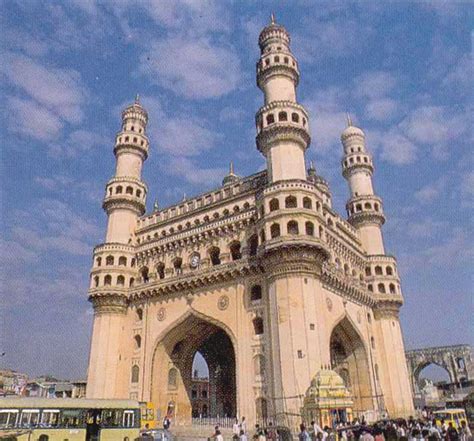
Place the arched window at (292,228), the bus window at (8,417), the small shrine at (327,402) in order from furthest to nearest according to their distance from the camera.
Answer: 1. the arched window at (292,228)
2. the small shrine at (327,402)
3. the bus window at (8,417)

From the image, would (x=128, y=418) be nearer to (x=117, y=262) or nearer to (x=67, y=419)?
(x=67, y=419)

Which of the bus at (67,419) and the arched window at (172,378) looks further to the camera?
the arched window at (172,378)

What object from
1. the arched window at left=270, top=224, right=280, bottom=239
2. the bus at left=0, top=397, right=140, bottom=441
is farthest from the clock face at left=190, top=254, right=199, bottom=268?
the bus at left=0, top=397, right=140, bottom=441

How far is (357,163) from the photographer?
4662cm

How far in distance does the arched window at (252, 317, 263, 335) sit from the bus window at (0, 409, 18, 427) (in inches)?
618

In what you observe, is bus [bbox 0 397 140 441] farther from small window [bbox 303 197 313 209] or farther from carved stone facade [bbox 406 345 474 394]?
carved stone facade [bbox 406 345 474 394]

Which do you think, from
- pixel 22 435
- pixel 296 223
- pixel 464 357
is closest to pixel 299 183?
pixel 296 223

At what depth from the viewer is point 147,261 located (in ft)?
132

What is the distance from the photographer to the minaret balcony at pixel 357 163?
4662cm

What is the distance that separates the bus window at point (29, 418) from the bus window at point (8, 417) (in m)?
0.29

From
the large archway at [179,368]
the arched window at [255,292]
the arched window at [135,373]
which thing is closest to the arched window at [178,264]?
the large archway at [179,368]

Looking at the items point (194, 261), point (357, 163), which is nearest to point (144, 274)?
point (194, 261)

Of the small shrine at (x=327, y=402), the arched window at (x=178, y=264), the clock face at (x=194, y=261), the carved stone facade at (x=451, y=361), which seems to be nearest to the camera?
the small shrine at (x=327, y=402)

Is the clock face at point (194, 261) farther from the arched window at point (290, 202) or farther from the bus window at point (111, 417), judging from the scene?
the bus window at point (111, 417)
